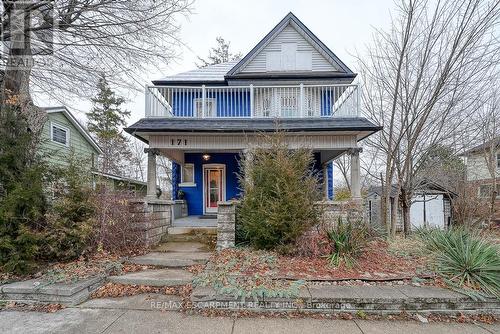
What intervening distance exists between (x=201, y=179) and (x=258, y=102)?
13.5ft

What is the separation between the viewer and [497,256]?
425 centimetres

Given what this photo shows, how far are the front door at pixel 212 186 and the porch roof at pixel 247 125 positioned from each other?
344 cm

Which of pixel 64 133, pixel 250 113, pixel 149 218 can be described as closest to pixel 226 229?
pixel 149 218

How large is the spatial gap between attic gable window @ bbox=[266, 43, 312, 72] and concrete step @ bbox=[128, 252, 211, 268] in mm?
8590

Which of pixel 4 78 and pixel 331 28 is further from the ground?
pixel 331 28

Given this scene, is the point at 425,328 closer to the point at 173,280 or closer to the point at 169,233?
the point at 173,280

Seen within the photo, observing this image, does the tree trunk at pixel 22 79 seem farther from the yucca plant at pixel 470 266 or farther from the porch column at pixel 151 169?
the yucca plant at pixel 470 266

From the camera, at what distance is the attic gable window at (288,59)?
11.2 m

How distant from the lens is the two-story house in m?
7.95

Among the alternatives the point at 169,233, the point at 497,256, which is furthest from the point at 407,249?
the point at 169,233

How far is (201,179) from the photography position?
11305 millimetres

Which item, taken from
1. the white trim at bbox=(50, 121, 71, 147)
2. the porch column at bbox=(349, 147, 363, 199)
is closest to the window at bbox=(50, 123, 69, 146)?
the white trim at bbox=(50, 121, 71, 147)

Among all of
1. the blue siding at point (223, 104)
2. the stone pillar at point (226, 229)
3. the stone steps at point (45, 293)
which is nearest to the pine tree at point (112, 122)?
the blue siding at point (223, 104)

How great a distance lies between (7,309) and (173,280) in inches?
90.6
